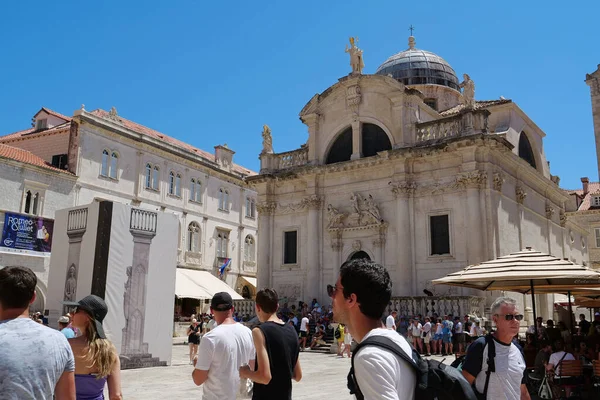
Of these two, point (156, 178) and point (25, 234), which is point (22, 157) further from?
point (156, 178)

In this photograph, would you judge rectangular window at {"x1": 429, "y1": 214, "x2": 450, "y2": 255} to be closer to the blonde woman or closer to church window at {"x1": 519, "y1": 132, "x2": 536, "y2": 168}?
church window at {"x1": 519, "y1": 132, "x2": 536, "y2": 168}

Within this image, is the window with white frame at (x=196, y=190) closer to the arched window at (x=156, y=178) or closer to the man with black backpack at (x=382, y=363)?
the arched window at (x=156, y=178)

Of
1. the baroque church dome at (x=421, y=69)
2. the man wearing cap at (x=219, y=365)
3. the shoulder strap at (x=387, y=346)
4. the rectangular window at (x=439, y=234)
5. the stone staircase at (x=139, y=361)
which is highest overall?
the baroque church dome at (x=421, y=69)

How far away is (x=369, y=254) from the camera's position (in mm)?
27500

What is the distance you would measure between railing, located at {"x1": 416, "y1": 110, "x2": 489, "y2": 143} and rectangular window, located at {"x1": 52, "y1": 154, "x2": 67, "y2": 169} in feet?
72.7

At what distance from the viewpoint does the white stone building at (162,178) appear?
3412 cm

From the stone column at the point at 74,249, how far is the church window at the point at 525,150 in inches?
923

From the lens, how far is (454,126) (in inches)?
1029

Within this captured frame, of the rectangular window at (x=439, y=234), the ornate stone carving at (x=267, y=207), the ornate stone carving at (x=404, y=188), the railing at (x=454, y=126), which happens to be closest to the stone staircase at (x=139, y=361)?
the rectangular window at (x=439, y=234)

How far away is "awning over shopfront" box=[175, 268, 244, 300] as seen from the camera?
3165cm

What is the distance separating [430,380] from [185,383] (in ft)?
40.0

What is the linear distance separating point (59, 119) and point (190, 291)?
689 inches

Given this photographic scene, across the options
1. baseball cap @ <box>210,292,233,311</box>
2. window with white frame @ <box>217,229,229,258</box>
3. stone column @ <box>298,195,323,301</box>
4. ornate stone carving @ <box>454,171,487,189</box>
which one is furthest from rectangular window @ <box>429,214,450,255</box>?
window with white frame @ <box>217,229,229,258</box>

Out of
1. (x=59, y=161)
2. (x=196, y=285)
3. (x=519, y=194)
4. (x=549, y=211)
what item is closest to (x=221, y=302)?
(x=519, y=194)
